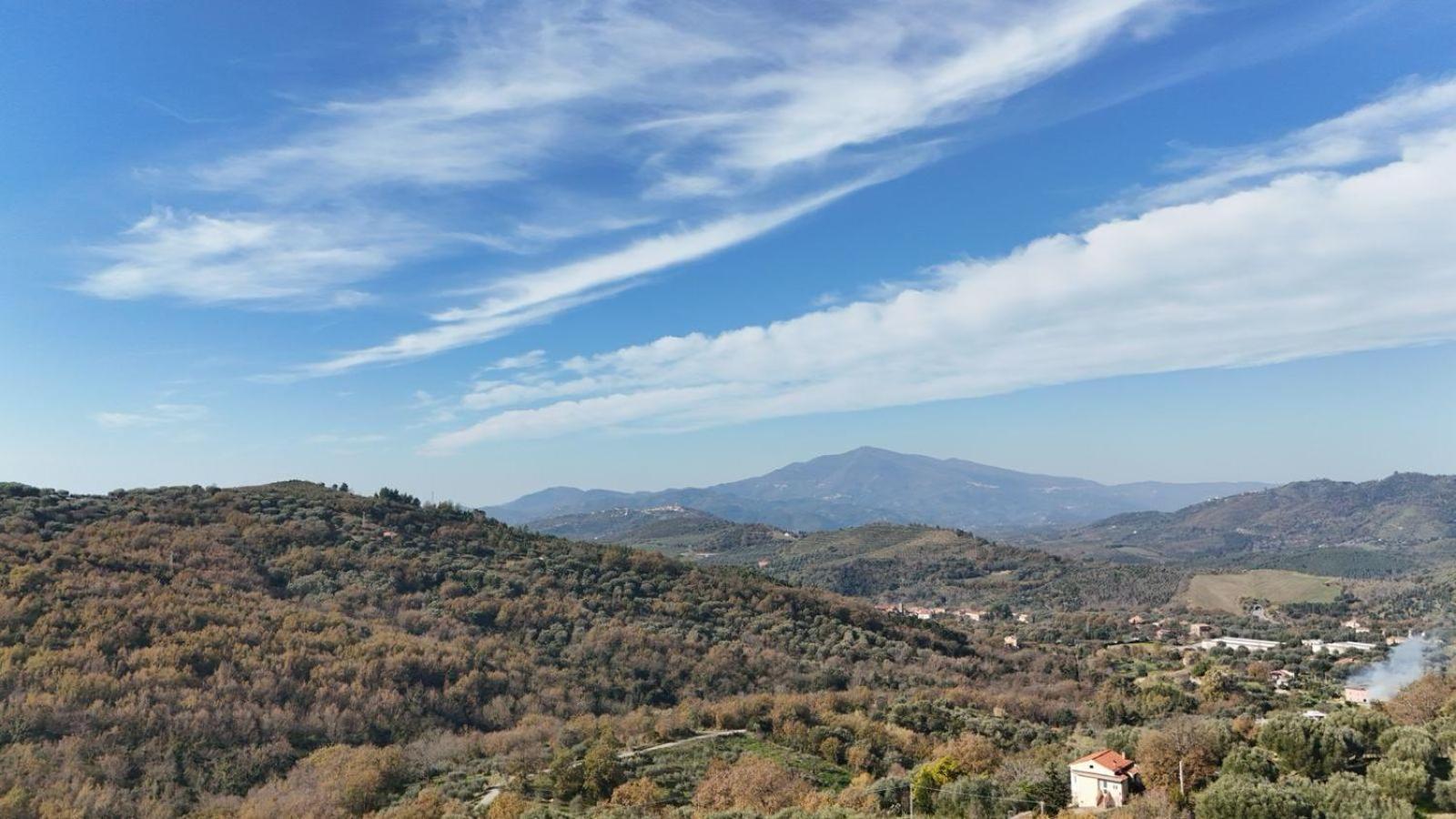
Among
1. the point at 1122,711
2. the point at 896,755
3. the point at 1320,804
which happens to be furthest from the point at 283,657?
the point at 1122,711

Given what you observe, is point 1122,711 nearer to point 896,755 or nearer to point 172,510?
point 896,755

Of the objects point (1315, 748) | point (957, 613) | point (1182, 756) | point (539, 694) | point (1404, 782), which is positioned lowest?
point (957, 613)

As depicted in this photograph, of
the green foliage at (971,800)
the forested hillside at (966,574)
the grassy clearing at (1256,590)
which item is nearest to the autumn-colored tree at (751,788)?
the green foliage at (971,800)

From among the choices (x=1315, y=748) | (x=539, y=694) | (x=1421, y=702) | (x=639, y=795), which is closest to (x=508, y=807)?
(x=639, y=795)

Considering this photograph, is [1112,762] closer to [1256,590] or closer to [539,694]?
[539,694]

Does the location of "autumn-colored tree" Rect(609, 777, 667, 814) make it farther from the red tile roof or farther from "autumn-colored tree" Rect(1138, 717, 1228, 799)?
"autumn-colored tree" Rect(1138, 717, 1228, 799)

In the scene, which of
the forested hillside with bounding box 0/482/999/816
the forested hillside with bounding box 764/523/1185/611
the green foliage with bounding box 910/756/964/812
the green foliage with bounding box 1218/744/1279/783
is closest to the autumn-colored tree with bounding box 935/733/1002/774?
the green foliage with bounding box 910/756/964/812
